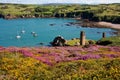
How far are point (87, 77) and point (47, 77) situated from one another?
2869 mm

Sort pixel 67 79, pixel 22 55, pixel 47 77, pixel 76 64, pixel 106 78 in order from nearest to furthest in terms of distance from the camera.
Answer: pixel 106 78 < pixel 67 79 < pixel 47 77 < pixel 76 64 < pixel 22 55

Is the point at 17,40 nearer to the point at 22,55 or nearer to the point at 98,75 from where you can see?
the point at 22,55

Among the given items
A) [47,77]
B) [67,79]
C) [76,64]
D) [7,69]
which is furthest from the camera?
[76,64]

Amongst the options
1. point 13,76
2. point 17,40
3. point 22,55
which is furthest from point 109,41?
point 17,40

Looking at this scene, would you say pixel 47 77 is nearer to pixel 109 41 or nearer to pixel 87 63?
pixel 87 63

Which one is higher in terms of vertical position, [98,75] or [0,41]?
[98,75]

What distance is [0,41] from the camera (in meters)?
Answer: 114

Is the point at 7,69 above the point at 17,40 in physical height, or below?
above

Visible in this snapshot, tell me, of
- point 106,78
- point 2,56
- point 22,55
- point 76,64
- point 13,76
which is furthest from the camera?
point 22,55

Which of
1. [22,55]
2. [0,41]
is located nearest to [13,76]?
[22,55]

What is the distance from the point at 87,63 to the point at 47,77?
250 inches

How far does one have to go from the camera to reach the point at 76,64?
938 inches

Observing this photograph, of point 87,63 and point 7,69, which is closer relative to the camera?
point 7,69

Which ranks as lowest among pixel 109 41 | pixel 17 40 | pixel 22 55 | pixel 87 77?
pixel 17 40
